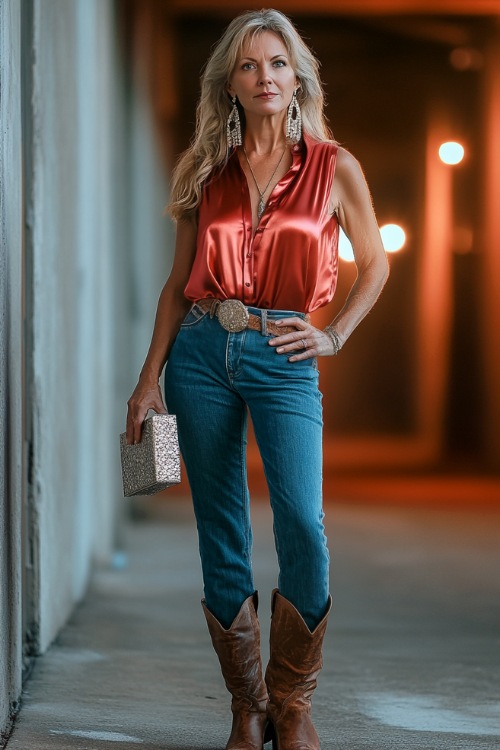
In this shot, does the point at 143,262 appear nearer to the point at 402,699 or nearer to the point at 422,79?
the point at 422,79

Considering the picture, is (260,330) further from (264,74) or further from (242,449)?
(264,74)

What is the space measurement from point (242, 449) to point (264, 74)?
0.85m

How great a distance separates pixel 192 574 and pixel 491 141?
4647 mm

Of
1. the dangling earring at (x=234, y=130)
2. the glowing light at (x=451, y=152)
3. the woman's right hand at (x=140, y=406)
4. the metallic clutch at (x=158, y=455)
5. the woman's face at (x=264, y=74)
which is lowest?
the metallic clutch at (x=158, y=455)

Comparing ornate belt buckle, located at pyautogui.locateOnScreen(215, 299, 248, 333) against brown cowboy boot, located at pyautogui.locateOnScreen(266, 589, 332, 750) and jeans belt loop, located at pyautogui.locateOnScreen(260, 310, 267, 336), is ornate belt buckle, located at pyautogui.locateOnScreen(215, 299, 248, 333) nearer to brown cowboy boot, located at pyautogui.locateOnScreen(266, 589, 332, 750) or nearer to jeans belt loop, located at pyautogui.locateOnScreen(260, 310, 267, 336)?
jeans belt loop, located at pyautogui.locateOnScreen(260, 310, 267, 336)

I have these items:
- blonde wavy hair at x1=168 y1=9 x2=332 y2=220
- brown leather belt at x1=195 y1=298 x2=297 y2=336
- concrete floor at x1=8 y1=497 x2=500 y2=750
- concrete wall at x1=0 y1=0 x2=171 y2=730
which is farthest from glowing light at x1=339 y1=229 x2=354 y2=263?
brown leather belt at x1=195 y1=298 x2=297 y2=336

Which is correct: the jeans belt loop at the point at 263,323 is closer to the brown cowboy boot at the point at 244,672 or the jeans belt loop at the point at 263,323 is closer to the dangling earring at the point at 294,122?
the dangling earring at the point at 294,122

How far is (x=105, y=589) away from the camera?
5629 millimetres

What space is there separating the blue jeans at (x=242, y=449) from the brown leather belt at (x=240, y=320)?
15 millimetres

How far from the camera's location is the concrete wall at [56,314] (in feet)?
10.2

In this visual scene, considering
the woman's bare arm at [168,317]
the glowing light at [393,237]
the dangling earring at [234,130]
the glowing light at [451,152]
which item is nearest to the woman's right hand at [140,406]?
the woman's bare arm at [168,317]

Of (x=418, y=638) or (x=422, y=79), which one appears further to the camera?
(x=422, y=79)

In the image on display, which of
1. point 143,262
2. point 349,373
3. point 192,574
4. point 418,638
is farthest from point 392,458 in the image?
point 418,638

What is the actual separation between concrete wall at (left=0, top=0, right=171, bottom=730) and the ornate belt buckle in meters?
0.56
